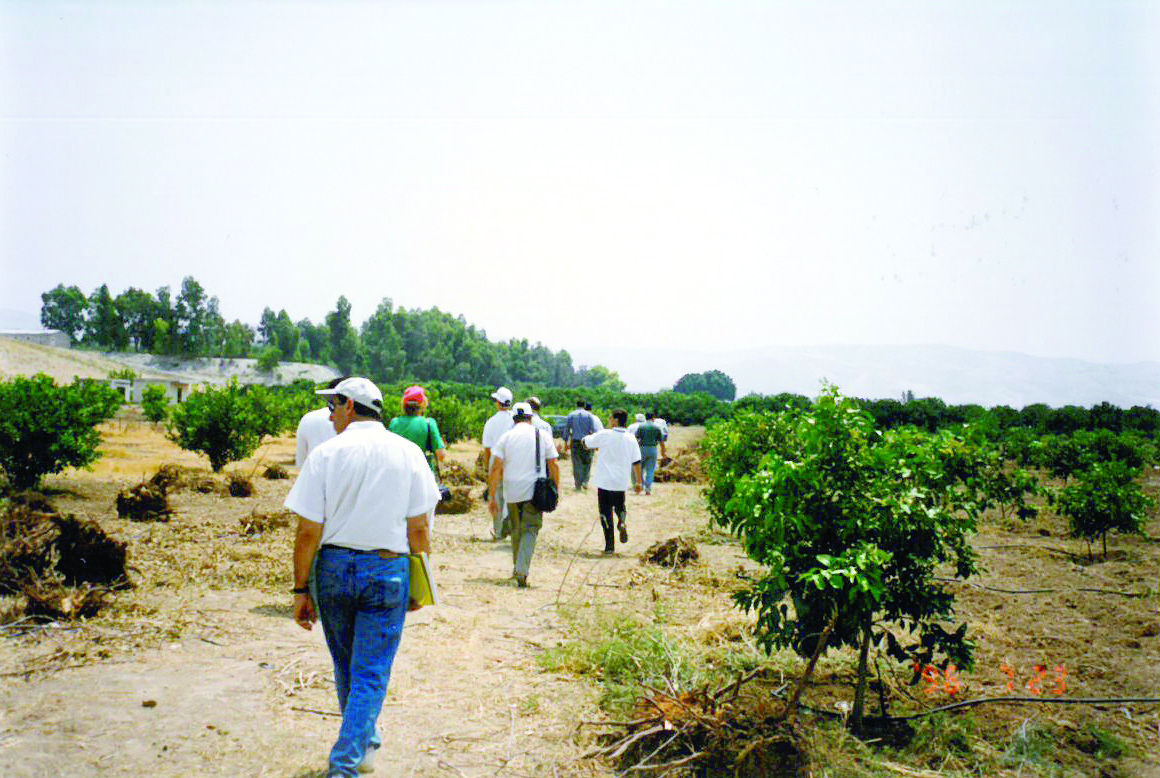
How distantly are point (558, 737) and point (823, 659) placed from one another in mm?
2106

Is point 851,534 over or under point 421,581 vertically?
over

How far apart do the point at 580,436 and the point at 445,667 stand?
1016cm

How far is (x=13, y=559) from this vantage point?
20.6 ft

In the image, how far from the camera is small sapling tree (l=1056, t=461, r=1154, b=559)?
10.1m

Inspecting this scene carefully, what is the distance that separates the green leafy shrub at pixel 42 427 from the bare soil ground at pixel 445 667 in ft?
10.8

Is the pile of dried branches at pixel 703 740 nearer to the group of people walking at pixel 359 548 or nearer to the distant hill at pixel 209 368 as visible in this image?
the group of people walking at pixel 359 548

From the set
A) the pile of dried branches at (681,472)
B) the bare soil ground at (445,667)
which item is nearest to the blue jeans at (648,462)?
the pile of dried branches at (681,472)

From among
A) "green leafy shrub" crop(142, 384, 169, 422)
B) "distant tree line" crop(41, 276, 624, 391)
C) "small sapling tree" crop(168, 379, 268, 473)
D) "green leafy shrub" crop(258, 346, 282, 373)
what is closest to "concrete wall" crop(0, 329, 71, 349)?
"distant tree line" crop(41, 276, 624, 391)

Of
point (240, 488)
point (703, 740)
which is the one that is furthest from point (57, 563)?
point (240, 488)

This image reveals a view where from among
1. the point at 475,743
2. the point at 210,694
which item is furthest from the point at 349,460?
the point at 210,694

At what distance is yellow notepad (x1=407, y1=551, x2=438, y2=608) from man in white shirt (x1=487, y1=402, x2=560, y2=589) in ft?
→ 12.3

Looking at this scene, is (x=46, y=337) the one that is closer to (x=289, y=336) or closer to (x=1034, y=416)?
(x=289, y=336)

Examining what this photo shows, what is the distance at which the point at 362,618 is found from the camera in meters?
3.73

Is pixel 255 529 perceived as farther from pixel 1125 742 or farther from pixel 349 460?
pixel 1125 742
